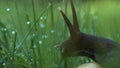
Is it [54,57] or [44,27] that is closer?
[54,57]

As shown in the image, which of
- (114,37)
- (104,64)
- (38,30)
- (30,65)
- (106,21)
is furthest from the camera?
(106,21)

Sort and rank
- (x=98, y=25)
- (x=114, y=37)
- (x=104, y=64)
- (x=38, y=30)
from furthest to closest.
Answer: (x=98, y=25) → (x=114, y=37) → (x=38, y=30) → (x=104, y=64)

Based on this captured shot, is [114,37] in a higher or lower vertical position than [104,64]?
lower

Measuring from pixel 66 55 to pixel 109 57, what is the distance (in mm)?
107


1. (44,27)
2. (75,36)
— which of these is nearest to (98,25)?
(44,27)

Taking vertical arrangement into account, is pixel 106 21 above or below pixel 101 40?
below

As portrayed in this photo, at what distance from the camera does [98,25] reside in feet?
5.72

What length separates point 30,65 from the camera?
1.24m

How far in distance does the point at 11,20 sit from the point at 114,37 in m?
0.35

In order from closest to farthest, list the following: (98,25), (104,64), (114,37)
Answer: (104,64), (114,37), (98,25)

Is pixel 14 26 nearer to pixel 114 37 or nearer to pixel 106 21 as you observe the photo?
pixel 114 37

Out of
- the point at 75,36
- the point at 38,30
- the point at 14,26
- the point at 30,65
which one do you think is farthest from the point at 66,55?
the point at 14,26

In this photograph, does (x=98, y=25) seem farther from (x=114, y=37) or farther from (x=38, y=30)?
(x=38, y=30)

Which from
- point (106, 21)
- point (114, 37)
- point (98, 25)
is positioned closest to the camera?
point (114, 37)
